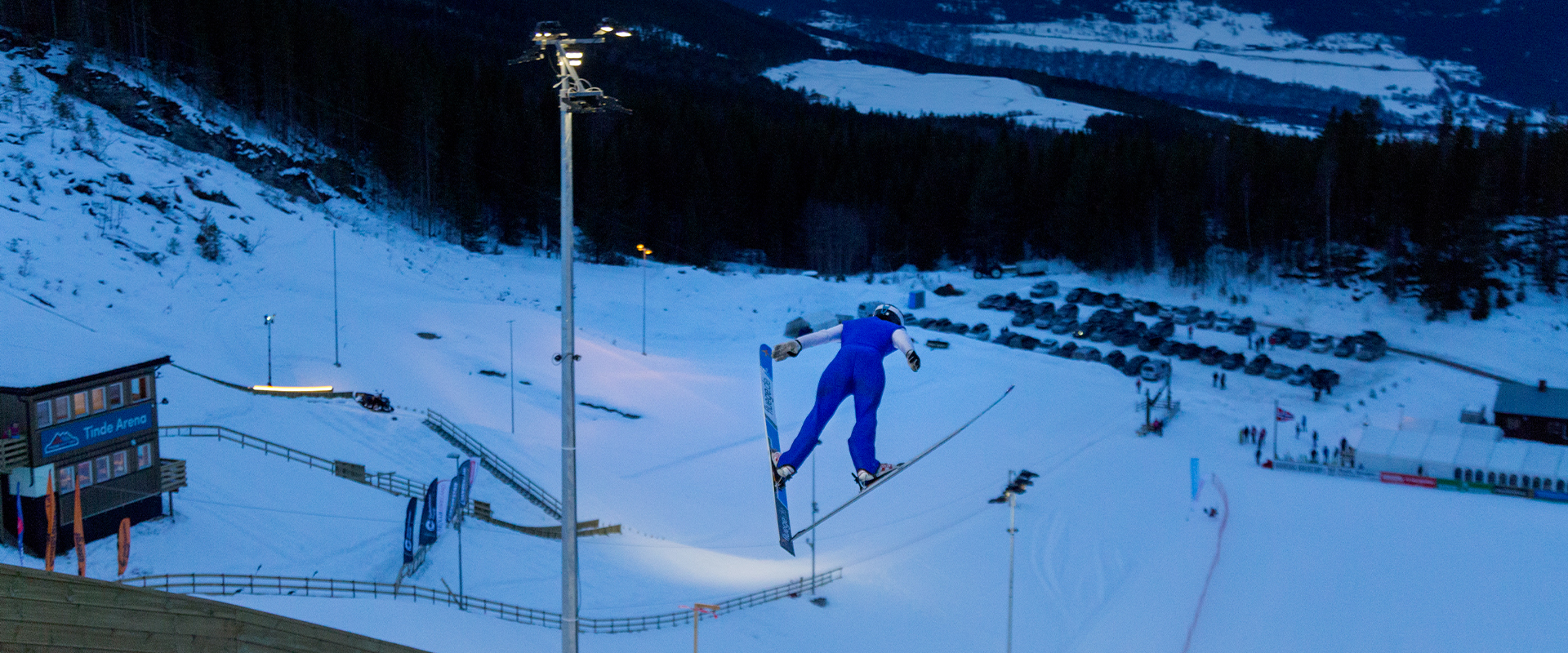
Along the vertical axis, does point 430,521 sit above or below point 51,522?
below

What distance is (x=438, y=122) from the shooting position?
2645 inches

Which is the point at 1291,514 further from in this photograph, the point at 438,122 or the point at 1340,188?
the point at 438,122

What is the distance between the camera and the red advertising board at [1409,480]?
34.0 metres

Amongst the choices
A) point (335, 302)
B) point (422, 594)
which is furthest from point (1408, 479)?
point (335, 302)

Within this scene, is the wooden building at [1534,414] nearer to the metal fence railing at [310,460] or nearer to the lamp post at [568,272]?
the metal fence railing at [310,460]

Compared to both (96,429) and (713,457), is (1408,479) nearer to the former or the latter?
(713,457)

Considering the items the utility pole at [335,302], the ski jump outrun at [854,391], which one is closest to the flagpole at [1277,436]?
the ski jump outrun at [854,391]

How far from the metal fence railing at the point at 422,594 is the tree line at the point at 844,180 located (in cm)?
4374

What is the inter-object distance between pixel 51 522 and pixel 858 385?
1270cm

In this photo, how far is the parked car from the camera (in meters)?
46.5

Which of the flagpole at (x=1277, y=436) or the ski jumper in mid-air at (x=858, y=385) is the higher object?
the ski jumper in mid-air at (x=858, y=385)

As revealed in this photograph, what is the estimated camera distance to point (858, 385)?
932 cm

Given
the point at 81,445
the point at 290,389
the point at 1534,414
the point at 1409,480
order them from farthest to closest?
the point at 1534,414
the point at 1409,480
the point at 290,389
the point at 81,445

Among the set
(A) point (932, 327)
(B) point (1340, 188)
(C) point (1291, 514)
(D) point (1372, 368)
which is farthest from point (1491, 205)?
(C) point (1291, 514)
